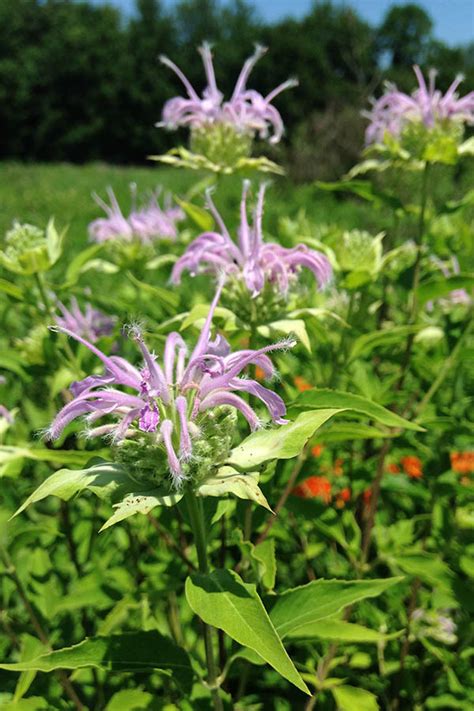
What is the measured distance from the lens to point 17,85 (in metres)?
30.0

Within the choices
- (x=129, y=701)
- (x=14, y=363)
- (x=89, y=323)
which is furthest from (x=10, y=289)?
(x=129, y=701)

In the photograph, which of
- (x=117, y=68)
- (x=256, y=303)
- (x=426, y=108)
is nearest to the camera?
(x=256, y=303)

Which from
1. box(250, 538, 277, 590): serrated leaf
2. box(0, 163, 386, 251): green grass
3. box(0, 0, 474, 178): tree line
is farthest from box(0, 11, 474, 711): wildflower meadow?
box(0, 0, 474, 178): tree line

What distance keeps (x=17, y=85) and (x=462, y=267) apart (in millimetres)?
33344

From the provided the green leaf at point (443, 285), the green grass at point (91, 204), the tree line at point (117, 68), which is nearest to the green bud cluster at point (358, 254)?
the green leaf at point (443, 285)

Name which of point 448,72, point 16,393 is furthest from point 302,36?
point 16,393

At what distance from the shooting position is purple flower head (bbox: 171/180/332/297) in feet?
3.78

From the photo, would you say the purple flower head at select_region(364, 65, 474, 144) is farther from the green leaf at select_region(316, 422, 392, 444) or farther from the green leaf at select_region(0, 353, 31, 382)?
the green leaf at select_region(0, 353, 31, 382)

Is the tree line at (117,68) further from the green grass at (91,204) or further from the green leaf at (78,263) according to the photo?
the green leaf at (78,263)

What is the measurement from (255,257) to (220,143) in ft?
1.70

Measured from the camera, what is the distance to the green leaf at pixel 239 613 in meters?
0.66

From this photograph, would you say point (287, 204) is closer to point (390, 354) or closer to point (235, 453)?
point (390, 354)

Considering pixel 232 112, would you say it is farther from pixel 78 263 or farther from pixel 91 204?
pixel 91 204

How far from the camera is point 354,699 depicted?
1.24m
